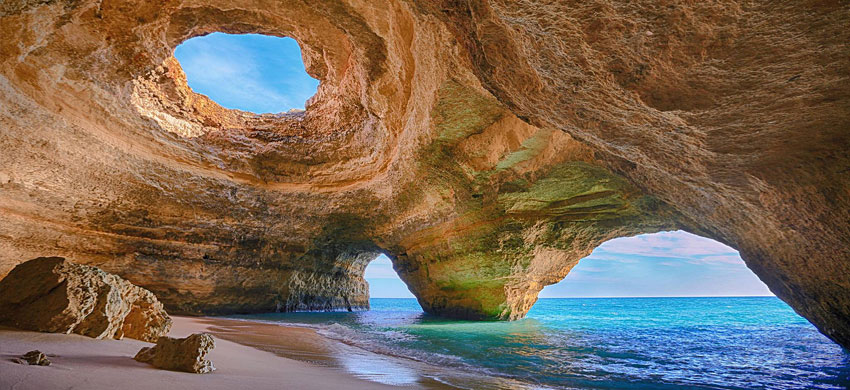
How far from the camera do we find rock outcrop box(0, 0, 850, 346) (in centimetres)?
276

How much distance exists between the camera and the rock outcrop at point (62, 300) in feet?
9.04

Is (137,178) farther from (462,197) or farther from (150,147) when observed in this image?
(462,197)

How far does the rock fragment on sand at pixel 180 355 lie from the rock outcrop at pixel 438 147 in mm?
2811

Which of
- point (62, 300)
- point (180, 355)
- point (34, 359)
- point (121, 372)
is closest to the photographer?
point (34, 359)

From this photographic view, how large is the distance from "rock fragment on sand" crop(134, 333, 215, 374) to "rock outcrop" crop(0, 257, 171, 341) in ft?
2.66

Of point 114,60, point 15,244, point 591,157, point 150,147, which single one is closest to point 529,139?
Answer: point 591,157

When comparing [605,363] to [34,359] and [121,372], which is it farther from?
[34,359]

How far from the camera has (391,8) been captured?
18.9ft

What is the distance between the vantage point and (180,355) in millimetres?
2301

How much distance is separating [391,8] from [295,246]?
979 cm

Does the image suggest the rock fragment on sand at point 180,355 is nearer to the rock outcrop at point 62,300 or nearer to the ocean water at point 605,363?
the rock outcrop at point 62,300

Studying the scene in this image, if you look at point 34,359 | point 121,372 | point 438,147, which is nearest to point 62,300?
point 34,359

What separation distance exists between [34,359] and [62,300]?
120 cm

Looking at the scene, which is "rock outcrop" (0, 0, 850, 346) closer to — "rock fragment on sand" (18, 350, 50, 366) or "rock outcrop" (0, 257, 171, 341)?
"rock fragment on sand" (18, 350, 50, 366)
